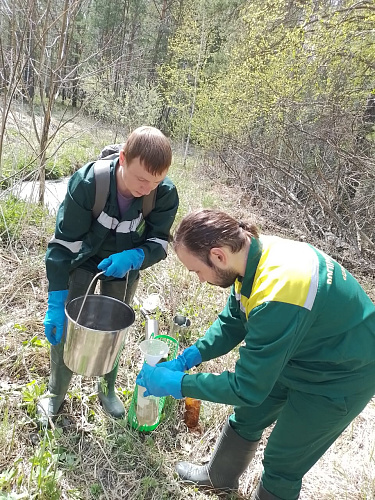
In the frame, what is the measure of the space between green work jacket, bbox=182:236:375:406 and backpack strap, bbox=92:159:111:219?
0.73 meters

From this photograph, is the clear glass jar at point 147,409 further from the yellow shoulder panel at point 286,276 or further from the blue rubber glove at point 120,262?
the yellow shoulder panel at point 286,276

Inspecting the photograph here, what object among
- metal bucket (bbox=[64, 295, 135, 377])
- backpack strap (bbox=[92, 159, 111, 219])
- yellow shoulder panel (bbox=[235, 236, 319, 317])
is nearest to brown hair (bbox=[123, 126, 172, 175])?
backpack strap (bbox=[92, 159, 111, 219])

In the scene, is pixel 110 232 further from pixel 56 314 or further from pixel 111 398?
pixel 111 398

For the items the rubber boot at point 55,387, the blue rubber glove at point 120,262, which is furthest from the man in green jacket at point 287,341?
the rubber boot at point 55,387

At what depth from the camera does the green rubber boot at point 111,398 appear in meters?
2.22

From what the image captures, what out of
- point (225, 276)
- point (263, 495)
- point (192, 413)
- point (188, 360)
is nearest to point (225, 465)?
point (263, 495)

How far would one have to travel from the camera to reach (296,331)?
1.24 metres

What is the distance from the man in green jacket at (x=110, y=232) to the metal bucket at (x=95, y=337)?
0.12 metres

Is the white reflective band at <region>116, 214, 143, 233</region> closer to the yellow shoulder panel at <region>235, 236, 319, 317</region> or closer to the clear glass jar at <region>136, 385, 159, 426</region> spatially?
the yellow shoulder panel at <region>235, 236, 319, 317</region>

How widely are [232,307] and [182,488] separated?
3.45ft

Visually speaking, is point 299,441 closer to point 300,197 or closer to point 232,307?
point 232,307

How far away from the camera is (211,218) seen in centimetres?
135

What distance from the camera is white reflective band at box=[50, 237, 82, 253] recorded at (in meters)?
1.76

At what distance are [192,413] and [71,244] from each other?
→ 52.1 inches
